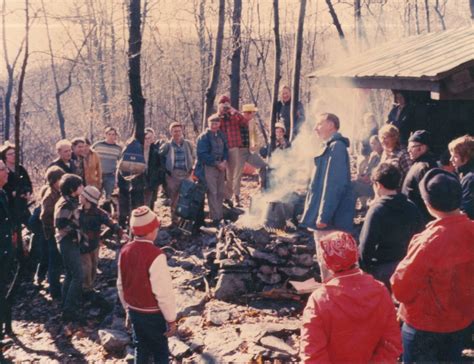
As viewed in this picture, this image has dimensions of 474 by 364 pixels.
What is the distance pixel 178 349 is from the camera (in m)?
5.80

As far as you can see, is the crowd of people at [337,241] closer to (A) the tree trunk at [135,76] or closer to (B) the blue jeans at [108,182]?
(B) the blue jeans at [108,182]

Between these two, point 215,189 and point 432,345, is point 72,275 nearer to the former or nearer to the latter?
point 215,189

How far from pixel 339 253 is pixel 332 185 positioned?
2.88 meters

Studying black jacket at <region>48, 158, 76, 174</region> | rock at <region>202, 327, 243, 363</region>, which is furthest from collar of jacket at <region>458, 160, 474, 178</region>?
black jacket at <region>48, 158, 76, 174</region>

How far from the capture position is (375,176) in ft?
15.1

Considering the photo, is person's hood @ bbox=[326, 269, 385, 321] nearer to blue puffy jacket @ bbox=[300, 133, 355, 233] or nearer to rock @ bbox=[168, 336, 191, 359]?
blue puffy jacket @ bbox=[300, 133, 355, 233]

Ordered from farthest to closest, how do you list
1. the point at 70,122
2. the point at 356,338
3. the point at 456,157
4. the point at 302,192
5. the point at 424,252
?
the point at 70,122
the point at 302,192
the point at 456,157
the point at 424,252
the point at 356,338

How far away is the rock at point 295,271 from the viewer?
7008 millimetres

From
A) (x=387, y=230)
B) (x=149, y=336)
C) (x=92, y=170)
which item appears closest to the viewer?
(x=387, y=230)

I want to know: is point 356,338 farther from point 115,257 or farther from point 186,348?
point 115,257

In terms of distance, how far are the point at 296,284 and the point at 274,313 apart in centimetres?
51

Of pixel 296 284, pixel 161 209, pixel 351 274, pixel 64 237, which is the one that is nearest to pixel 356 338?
pixel 351 274

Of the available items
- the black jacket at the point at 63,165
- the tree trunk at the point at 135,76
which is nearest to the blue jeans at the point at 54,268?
the black jacket at the point at 63,165

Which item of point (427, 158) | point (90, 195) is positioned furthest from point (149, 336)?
point (427, 158)
